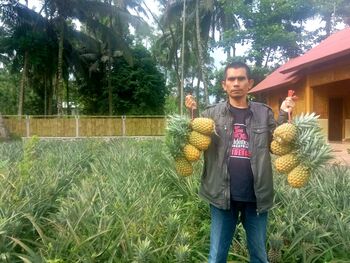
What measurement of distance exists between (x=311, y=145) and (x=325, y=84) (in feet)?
49.0

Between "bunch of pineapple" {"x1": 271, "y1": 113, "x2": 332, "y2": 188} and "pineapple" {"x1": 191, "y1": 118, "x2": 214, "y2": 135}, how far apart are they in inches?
18.1

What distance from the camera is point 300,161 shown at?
2.90 meters

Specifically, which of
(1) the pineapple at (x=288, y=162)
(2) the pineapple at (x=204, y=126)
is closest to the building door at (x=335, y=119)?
(1) the pineapple at (x=288, y=162)

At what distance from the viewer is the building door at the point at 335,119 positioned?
19.8 metres

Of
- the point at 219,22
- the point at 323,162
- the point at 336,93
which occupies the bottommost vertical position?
the point at 323,162

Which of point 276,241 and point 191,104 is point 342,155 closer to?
point 276,241

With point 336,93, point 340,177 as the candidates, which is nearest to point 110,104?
point 336,93

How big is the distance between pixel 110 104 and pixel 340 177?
30374 mm

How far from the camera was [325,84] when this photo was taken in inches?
657

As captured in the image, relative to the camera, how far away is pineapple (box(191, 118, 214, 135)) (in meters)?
3.01

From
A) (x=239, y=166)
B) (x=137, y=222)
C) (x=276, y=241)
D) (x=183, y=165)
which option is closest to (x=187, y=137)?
(x=183, y=165)

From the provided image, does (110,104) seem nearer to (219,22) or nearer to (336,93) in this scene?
(219,22)

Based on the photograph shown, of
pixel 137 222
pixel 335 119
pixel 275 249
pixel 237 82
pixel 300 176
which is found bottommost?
pixel 275 249

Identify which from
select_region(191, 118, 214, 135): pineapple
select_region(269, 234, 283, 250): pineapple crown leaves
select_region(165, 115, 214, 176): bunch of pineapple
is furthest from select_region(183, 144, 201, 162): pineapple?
select_region(269, 234, 283, 250): pineapple crown leaves
